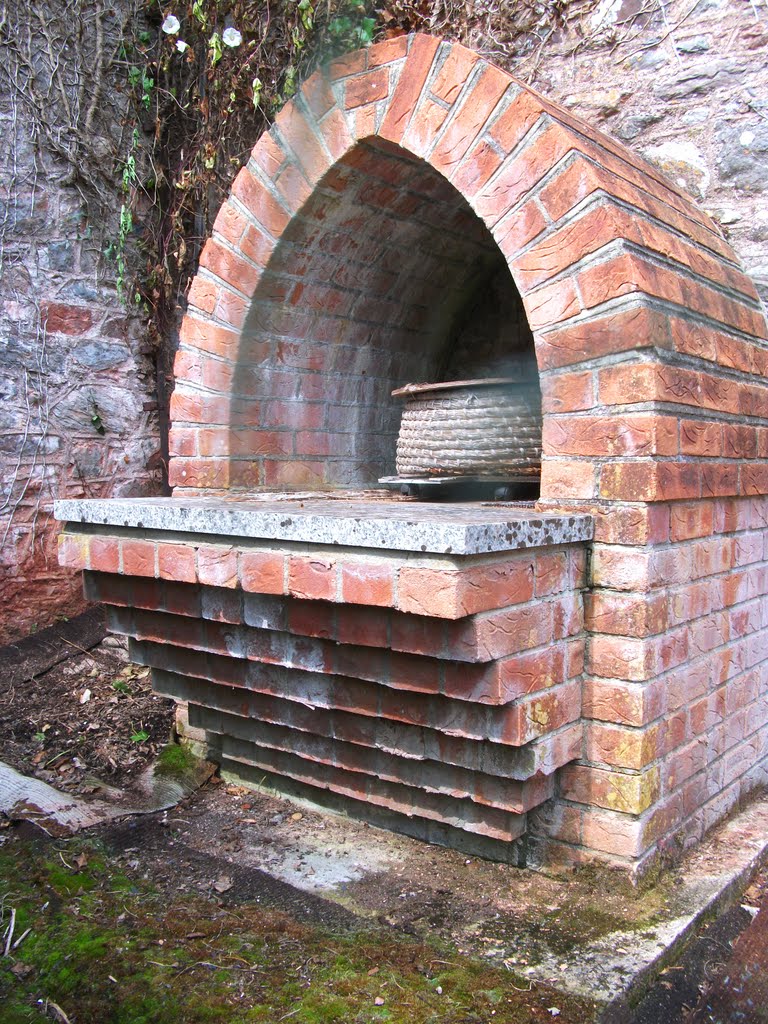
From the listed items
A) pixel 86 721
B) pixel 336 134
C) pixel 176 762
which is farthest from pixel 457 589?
pixel 86 721

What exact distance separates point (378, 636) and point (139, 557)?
31.2 inches

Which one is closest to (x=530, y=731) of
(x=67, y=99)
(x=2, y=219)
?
(x=2, y=219)

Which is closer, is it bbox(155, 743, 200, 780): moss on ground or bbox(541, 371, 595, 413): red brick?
bbox(541, 371, 595, 413): red brick

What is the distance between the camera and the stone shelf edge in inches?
64.7

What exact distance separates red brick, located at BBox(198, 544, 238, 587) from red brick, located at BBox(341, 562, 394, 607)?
0.37 m

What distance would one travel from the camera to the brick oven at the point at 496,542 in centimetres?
187

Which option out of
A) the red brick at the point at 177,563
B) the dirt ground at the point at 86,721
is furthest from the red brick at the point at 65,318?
the red brick at the point at 177,563

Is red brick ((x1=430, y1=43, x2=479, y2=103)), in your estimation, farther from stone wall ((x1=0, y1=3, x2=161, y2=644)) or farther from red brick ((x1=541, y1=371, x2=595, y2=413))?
stone wall ((x1=0, y1=3, x2=161, y2=644))

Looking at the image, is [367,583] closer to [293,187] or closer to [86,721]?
[293,187]

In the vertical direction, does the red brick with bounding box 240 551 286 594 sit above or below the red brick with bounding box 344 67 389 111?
below

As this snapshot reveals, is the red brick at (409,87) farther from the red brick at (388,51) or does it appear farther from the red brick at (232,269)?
the red brick at (232,269)

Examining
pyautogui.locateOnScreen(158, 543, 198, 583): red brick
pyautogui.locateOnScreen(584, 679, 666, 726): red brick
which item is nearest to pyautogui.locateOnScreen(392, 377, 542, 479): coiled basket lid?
pyautogui.locateOnScreen(584, 679, 666, 726): red brick

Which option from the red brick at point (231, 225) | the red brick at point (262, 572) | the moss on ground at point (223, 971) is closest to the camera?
the moss on ground at point (223, 971)

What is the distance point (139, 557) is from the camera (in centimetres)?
228
